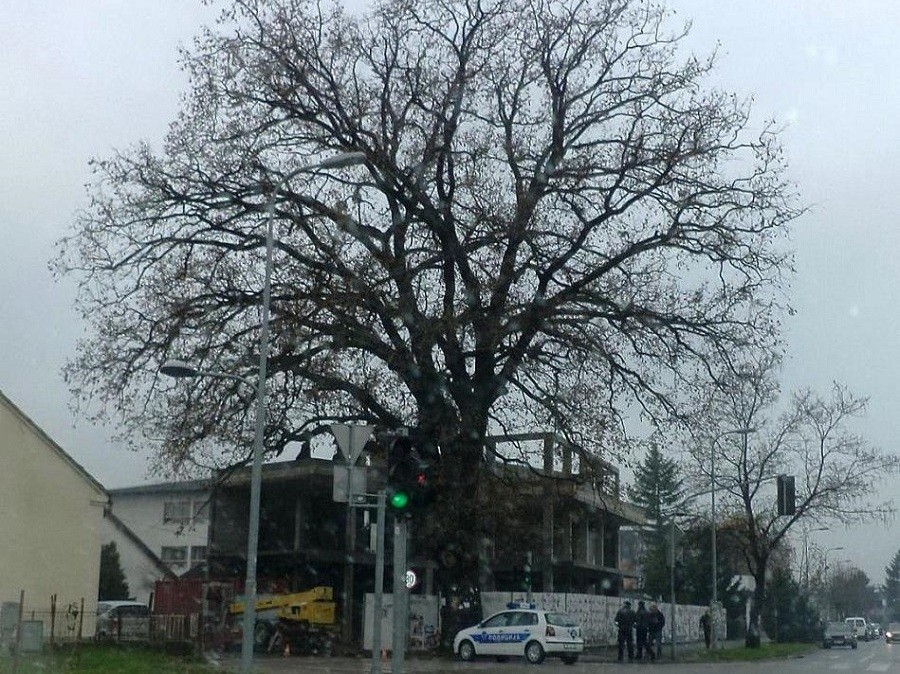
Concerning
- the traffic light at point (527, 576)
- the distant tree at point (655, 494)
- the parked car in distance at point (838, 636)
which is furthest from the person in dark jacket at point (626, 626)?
A: the distant tree at point (655, 494)

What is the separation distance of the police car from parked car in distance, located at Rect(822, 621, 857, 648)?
35952 millimetres

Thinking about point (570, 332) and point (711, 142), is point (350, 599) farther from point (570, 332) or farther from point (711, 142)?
point (711, 142)

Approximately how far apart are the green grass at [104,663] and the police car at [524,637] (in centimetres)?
1108

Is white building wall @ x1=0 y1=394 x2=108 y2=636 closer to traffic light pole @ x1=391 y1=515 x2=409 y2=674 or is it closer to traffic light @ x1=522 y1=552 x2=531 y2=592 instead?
traffic light @ x1=522 y1=552 x2=531 y2=592

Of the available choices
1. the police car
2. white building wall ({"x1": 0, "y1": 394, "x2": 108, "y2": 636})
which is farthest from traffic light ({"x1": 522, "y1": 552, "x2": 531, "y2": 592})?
white building wall ({"x1": 0, "y1": 394, "x2": 108, "y2": 636})

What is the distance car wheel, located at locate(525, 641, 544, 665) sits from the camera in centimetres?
3425

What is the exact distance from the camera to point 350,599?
153 ft

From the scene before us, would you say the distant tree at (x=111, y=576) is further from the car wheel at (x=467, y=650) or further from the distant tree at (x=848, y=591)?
the distant tree at (x=848, y=591)

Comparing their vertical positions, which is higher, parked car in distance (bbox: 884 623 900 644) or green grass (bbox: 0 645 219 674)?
green grass (bbox: 0 645 219 674)

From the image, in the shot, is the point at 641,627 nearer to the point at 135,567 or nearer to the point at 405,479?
the point at 405,479

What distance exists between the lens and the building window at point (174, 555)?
5883cm

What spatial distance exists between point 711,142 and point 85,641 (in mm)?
18962

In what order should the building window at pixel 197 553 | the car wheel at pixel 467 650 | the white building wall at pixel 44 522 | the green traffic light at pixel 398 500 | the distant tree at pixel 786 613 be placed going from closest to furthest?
the green traffic light at pixel 398 500 → the car wheel at pixel 467 650 → the white building wall at pixel 44 522 → the building window at pixel 197 553 → the distant tree at pixel 786 613

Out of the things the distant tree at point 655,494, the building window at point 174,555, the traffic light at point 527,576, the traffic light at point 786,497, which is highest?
the distant tree at point 655,494
